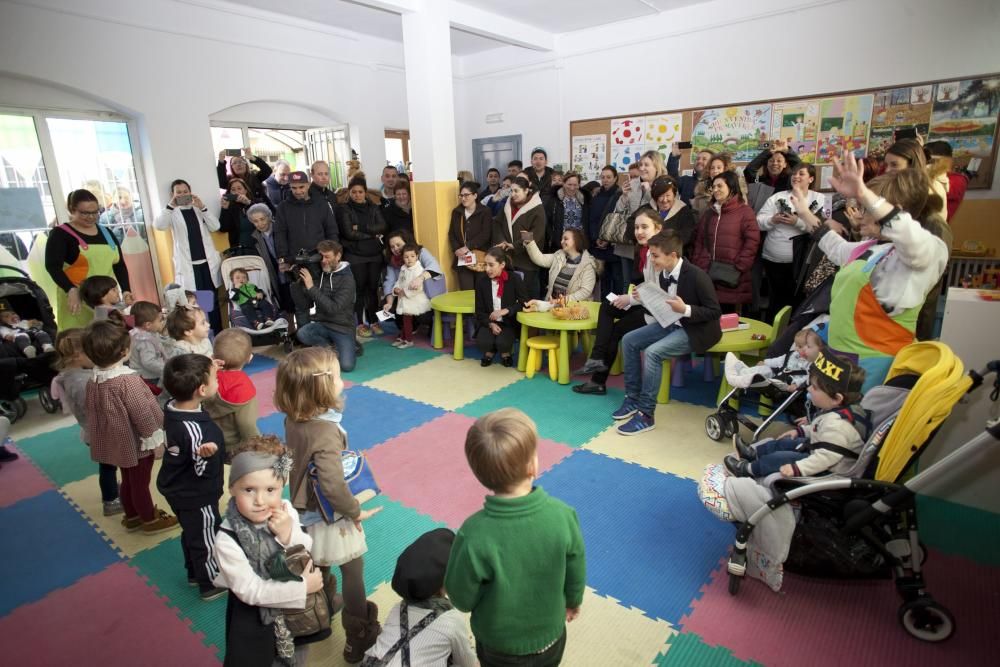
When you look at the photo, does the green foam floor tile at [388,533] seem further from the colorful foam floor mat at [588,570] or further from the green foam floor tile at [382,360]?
the green foam floor tile at [382,360]

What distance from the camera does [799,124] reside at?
696 centimetres

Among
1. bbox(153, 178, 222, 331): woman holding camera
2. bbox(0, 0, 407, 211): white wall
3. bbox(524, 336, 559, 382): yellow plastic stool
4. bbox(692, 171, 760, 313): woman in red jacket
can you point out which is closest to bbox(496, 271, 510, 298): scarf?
bbox(524, 336, 559, 382): yellow plastic stool

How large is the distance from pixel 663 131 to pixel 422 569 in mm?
7864

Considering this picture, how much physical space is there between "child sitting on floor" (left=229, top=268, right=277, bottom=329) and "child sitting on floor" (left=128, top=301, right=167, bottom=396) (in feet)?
7.81

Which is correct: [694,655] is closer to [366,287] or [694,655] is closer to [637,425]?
[637,425]

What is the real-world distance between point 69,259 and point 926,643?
6.16 meters

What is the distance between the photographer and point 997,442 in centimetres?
208

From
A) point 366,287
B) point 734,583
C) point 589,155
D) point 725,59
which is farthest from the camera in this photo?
point 589,155

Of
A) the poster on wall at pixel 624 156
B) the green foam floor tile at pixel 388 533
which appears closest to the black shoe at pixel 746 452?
the green foam floor tile at pixel 388 533

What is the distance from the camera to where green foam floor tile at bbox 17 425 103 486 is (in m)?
3.73

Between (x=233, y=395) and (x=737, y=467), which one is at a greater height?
(x=233, y=395)

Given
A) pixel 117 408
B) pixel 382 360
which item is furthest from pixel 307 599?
pixel 382 360

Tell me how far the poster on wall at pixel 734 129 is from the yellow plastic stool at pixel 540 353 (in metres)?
4.20

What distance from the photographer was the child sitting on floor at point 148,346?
350cm
